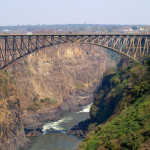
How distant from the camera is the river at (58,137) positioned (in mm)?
45000

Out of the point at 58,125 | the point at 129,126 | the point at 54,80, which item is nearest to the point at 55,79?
the point at 54,80

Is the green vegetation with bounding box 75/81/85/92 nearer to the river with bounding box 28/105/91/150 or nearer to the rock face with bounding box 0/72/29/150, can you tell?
the river with bounding box 28/105/91/150

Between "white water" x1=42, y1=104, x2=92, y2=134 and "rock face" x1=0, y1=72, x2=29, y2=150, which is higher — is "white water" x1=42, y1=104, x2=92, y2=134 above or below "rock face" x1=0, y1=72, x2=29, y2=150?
below

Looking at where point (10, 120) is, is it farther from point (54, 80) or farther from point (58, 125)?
point (54, 80)

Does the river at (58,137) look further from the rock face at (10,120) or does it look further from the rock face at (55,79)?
the rock face at (10,120)

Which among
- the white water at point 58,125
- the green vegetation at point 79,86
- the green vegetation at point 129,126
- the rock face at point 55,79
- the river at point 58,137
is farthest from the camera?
the green vegetation at point 79,86

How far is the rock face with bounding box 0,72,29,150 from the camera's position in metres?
40.9

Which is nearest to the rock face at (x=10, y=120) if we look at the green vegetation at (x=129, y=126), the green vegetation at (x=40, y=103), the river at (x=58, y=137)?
the river at (x=58, y=137)

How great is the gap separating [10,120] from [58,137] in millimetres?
8008

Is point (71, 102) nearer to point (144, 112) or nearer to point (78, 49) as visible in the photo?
point (78, 49)

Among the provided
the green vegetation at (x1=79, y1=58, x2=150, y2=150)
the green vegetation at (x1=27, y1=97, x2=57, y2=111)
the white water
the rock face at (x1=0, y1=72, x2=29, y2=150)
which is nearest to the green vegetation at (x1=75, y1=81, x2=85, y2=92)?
the green vegetation at (x1=27, y1=97, x2=57, y2=111)

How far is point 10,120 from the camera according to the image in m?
43.3

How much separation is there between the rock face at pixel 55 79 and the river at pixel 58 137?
1.85 m

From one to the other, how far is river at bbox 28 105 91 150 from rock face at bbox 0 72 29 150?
2.19m
